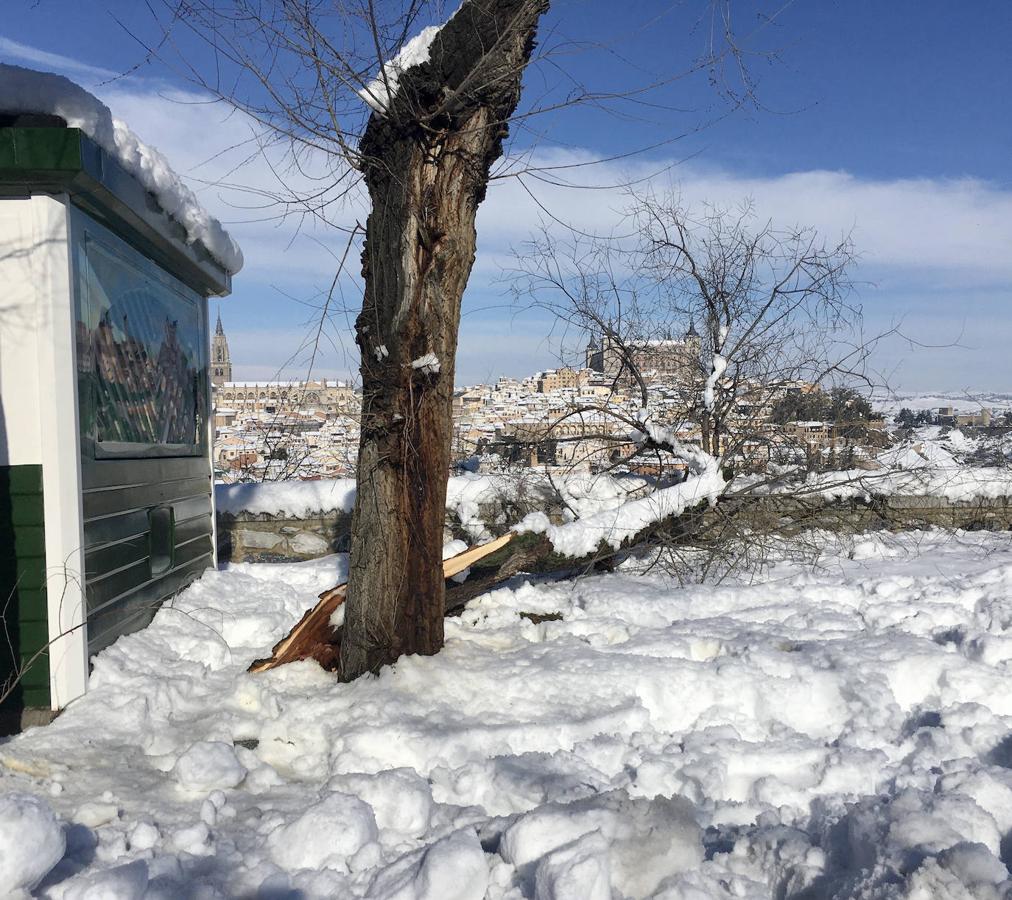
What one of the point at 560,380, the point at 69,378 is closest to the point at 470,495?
the point at 560,380

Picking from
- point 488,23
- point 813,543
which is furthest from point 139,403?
point 813,543

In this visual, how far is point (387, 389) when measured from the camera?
3928mm

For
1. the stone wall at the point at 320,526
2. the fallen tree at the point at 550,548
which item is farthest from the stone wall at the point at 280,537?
the fallen tree at the point at 550,548

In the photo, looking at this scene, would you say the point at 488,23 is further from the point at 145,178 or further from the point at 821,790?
the point at 821,790

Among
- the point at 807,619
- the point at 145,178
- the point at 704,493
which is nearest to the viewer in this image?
the point at 145,178

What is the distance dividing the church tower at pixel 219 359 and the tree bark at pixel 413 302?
10.0 ft

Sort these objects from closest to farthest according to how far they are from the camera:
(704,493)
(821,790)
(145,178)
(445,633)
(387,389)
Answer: (821,790) < (387,389) < (145,178) < (445,633) < (704,493)

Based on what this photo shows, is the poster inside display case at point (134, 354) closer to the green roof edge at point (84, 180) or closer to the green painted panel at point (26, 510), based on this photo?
the green roof edge at point (84, 180)

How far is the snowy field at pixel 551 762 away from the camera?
226cm

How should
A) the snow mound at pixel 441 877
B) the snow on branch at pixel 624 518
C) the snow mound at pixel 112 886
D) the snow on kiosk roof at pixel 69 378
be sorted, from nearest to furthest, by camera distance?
the snow mound at pixel 112 886 → the snow mound at pixel 441 877 → the snow on kiosk roof at pixel 69 378 → the snow on branch at pixel 624 518

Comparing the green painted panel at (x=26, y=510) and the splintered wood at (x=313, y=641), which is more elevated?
the green painted panel at (x=26, y=510)

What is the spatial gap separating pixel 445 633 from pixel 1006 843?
2883 mm

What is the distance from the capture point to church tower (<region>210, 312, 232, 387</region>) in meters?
6.64

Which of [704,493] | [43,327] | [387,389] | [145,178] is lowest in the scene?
[704,493]
